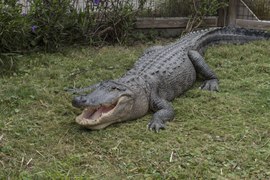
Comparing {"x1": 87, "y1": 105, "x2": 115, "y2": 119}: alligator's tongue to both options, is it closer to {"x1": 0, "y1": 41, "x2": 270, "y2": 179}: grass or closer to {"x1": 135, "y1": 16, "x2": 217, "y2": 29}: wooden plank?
{"x1": 0, "y1": 41, "x2": 270, "y2": 179}: grass

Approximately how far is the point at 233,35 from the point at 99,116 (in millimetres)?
3498

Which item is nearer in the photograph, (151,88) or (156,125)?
(156,125)

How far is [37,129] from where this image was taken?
3.67 metres

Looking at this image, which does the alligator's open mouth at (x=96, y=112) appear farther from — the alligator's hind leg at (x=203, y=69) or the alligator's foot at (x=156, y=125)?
the alligator's hind leg at (x=203, y=69)

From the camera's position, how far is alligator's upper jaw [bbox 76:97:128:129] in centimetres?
359

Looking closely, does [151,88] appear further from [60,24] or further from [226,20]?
[226,20]

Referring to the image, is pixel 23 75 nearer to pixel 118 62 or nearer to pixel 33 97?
pixel 33 97

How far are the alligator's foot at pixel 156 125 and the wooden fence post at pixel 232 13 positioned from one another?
4027 millimetres

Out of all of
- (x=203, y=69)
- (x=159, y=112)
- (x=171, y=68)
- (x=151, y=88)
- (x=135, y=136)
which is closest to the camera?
(x=135, y=136)

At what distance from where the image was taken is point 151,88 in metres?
4.29

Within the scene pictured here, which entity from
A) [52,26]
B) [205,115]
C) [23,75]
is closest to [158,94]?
[205,115]

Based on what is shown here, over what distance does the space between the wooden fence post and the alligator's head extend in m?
3.87

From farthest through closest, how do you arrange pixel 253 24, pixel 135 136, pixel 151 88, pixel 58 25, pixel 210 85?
pixel 253 24 < pixel 58 25 < pixel 210 85 < pixel 151 88 < pixel 135 136

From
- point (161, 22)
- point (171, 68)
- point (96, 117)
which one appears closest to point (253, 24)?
point (161, 22)
